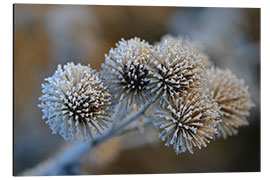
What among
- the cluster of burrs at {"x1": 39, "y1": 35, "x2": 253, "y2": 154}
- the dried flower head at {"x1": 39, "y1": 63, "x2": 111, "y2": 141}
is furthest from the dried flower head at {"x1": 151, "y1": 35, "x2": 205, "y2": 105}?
the dried flower head at {"x1": 39, "y1": 63, "x2": 111, "y2": 141}

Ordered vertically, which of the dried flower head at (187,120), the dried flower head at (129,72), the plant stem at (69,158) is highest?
the dried flower head at (129,72)

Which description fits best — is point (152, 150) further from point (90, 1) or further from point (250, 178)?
point (90, 1)

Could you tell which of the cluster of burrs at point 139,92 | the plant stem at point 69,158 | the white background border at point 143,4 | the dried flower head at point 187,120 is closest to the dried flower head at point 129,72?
the cluster of burrs at point 139,92

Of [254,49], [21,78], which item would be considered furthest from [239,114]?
[21,78]

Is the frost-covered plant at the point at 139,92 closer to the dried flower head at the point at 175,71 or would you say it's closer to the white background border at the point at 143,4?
the dried flower head at the point at 175,71

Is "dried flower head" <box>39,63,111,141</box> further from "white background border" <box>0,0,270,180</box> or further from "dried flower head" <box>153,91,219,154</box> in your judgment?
"white background border" <box>0,0,270,180</box>

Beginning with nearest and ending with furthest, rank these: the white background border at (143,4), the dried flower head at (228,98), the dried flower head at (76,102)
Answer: the dried flower head at (76,102) < the dried flower head at (228,98) < the white background border at (143,4)
